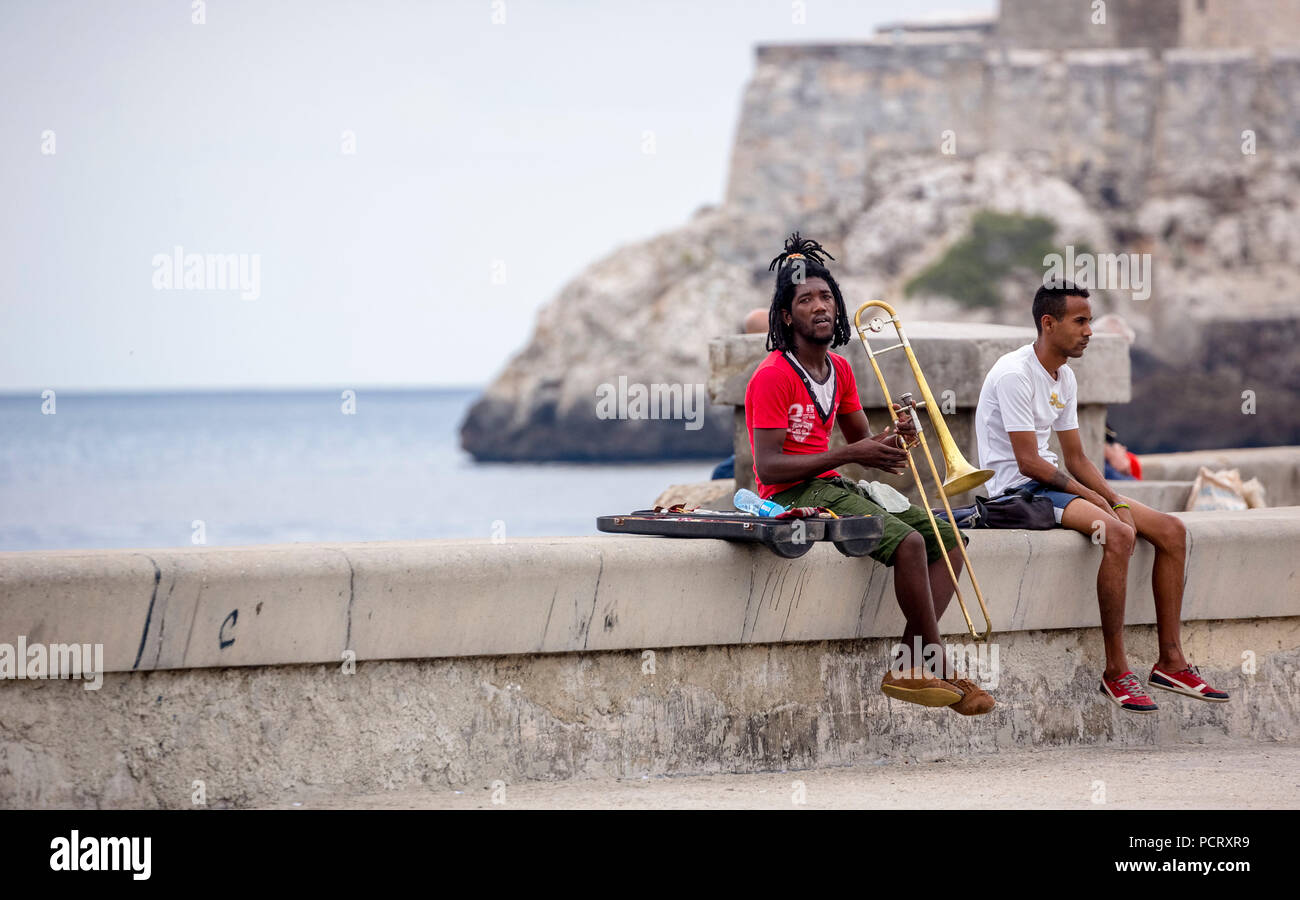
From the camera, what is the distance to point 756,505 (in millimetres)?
5430

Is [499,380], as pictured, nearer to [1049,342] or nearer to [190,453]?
[190,453]

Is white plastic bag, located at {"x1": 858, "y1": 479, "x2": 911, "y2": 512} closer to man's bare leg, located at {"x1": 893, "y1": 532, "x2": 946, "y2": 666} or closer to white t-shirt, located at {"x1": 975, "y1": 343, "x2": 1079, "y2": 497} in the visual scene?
man's bare leg, located at {"x1": 893, "y1": 532, "x2": 946, "y2": 666}

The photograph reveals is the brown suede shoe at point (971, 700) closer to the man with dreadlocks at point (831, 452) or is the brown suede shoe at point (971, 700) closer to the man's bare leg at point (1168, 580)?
the man with dreadlocks at point (831, 452)

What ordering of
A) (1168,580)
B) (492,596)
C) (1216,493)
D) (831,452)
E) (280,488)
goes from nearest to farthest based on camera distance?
(492,596), (831,452), (1168,580), (1216,493), (280,488)

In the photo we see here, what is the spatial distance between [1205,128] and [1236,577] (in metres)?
59.9

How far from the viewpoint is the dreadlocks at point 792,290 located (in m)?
5.71

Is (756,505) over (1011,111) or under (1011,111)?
under

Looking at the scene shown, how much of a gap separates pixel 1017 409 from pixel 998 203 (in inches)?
2280

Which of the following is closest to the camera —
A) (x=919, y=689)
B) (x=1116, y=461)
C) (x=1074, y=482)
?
(x=919, y=689)

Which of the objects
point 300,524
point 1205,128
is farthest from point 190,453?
point 1205,128

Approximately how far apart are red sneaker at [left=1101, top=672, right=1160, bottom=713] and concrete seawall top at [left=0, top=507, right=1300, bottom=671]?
0.26 m

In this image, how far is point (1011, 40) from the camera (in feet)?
207

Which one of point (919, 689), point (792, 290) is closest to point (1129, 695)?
point (919, 689)

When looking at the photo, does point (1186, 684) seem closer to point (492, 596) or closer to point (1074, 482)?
point (1074, 482)
